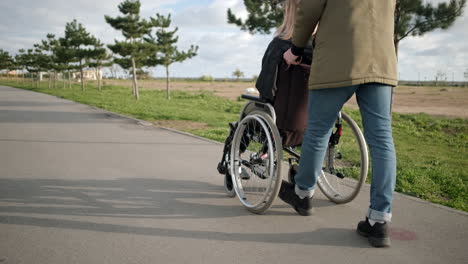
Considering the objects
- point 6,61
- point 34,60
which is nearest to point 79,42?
point 34,60

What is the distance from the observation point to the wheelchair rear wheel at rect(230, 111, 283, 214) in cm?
301

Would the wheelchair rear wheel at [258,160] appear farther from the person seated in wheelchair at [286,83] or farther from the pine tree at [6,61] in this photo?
the pine tree at [6,61]

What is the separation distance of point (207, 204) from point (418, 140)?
298 inches

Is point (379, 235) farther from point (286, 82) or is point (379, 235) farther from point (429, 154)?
point (429, 154)

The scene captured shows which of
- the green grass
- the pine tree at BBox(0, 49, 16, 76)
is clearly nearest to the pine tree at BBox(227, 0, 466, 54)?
the green grass

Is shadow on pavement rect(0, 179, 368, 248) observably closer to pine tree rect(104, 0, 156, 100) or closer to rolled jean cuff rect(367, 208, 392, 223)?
rolled jean cuff rect(367, 208, 392, 223)

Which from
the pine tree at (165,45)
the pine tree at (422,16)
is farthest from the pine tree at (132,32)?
the pine tree at (422,16)

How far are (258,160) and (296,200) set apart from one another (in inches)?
19.3

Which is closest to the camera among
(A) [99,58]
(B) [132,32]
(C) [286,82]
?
(C) [286,82]

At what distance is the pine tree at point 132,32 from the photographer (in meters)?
28.0

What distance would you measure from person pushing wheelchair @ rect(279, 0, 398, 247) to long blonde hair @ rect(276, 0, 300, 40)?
0.31 meters

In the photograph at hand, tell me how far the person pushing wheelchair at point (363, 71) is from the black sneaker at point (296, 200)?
1.64 ft

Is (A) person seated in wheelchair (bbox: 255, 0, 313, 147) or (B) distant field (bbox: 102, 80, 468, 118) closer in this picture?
(A) person seated in wheelchair (bbox: 255, 0, 313, 147)

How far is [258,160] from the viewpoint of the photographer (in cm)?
349
